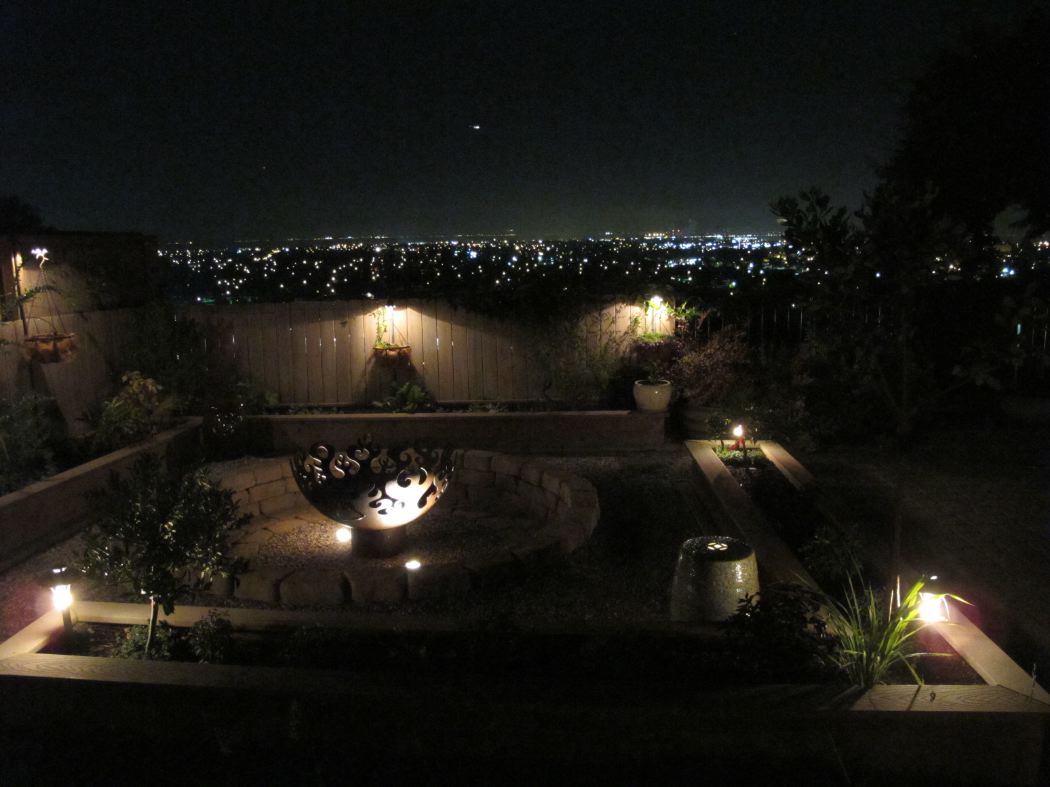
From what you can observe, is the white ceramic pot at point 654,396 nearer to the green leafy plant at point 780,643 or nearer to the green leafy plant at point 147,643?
the green leafy plant at point 780,643

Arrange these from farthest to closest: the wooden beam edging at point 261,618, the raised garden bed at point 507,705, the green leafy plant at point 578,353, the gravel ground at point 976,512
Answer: the green leafy plant at point 578,353 → the gravel ground at point 976,512 → the wooden beam edging at point 261,618 → the raised garden bed at point 507,705

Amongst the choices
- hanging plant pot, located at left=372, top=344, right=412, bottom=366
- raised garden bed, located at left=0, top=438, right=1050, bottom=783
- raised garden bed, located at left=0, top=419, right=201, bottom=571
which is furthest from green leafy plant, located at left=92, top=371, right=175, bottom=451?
raised garden bed, located at left=0, top=438, right=1050, bottom=783

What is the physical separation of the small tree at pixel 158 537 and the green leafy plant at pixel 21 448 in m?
2.86

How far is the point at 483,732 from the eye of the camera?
3.29 meters

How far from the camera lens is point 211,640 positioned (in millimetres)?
4039

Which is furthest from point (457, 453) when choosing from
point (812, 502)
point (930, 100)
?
point (930, 100)

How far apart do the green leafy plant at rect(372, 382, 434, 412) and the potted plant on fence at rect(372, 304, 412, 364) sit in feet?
1.35

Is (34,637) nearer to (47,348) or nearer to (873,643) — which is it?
(873,643)

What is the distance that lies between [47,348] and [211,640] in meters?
5.81

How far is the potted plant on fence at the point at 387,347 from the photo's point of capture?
434 inches

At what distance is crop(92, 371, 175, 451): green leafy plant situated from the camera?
8.38 metres

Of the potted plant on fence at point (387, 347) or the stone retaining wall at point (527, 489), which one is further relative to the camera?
the potted plant on fence at point (387, 347)

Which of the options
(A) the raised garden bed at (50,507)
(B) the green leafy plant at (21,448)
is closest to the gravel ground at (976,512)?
(A) the raised garden bed at (50,507)

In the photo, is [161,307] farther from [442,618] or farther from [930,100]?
[930,100]
